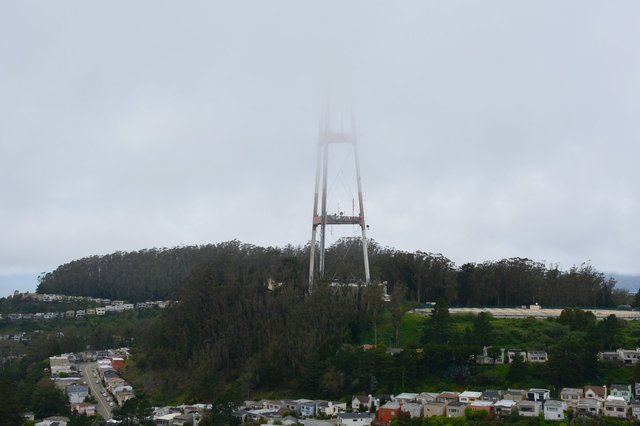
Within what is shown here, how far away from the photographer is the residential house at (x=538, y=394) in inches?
941

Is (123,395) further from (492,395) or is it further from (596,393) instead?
(596,393)

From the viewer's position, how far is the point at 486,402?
23484 mm

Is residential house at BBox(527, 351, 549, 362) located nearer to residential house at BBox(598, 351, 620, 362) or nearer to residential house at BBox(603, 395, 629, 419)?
residential house at BBox(598, 351, 620, 362)

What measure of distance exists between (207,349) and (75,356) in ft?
53.6

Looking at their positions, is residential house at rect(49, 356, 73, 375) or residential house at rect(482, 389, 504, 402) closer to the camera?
residential house at rect(482, 389, 504, 402)

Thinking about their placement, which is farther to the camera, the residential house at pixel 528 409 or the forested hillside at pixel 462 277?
the forested hillside at pixel 462 277

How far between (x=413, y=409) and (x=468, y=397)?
206 centimetres

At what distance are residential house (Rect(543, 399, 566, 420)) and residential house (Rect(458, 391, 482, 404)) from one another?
2.36m

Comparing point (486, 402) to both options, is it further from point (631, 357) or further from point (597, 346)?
point (631, 357)

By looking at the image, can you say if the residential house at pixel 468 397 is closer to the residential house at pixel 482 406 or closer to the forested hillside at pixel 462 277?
the residential house at pixel 482 406

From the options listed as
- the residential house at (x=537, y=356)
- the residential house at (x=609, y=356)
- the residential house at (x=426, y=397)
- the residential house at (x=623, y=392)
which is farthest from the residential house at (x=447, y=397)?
the residential house at (x=609, y=356)

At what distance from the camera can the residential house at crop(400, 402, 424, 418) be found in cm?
2358

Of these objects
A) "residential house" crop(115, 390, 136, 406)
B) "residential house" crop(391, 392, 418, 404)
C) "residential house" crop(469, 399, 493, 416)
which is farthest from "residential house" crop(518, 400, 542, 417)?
"residential house" crop(115, 390, 136, 406)

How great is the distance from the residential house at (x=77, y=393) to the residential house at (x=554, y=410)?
21.1 metres
